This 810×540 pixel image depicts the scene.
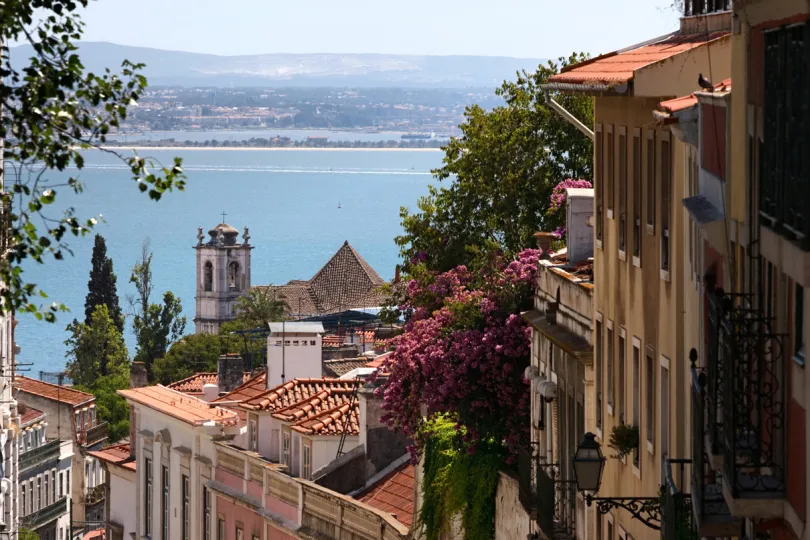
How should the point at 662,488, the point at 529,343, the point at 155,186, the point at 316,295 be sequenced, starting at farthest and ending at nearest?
the point at 316,295
the point at 529,343
the point at 662,488
the point at 155,186

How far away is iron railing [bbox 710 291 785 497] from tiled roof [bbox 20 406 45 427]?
71.6 m

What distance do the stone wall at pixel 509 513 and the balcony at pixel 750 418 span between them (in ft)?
47.1

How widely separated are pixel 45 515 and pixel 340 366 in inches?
1228

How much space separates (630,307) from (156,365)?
10742 centimetres

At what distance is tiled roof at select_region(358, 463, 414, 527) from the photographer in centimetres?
3403

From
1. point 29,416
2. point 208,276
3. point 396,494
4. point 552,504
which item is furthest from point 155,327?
point 552,504

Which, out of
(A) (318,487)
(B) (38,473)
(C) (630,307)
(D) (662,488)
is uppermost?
(C) (630,307)

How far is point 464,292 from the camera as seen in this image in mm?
29375

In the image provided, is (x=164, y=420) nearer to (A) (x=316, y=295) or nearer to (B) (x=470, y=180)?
(B) (x=470, y=180)

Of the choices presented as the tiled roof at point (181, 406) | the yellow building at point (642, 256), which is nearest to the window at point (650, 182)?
the yellow building at point (642, 256)

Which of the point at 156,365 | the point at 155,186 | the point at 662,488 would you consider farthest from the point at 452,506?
the point at 156,365

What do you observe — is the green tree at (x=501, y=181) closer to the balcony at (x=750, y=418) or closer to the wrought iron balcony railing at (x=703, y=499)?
the wrought iron balcony railing at (x=703, y=499)

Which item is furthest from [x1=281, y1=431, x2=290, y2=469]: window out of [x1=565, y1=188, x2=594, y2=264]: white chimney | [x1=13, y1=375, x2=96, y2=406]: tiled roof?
[x1=13, y1=375, x2=96, y2=406]: tiled roof

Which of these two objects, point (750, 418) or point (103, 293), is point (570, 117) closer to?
point (750, 418)
